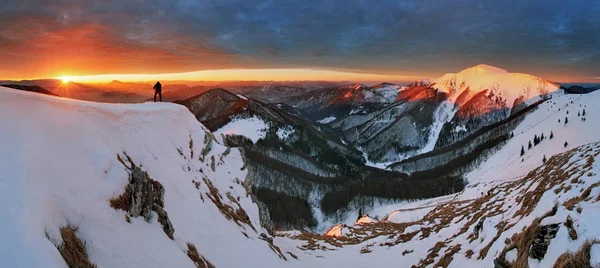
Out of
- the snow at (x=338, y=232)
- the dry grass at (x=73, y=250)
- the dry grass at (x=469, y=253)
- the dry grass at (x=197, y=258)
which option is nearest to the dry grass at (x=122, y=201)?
the dry grass at (x=73, y=250)

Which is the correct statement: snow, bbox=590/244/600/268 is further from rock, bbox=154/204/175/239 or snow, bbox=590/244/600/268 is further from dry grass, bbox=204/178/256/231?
dry grass, bbox=204/178/256/231

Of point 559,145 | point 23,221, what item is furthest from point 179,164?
point 559,145

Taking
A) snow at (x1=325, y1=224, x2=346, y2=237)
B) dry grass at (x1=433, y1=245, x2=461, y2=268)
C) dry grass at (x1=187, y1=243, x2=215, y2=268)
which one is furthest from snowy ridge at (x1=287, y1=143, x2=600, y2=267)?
snow at (x1=325, y1=224, x2=346, y2=237)

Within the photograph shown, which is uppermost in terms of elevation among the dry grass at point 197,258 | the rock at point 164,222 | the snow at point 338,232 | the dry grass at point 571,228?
the dry grass at point 571,228

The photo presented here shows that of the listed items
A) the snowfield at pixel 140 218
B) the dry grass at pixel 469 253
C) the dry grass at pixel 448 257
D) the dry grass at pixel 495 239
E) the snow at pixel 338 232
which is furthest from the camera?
the snow at pixel 338 232

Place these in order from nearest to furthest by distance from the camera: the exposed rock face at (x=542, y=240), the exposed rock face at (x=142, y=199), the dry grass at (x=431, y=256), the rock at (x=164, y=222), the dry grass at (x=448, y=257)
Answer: the exposed rock face at (x=542, y=240) < the exposed rock face at (x=142, y=199) < the rock at (x=164, y=222) < the dry grass at (x=448, y=257) < the dry grass at (x=431, y=256)

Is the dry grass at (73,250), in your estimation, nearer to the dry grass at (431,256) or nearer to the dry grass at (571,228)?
the dry grass at (571,228)
